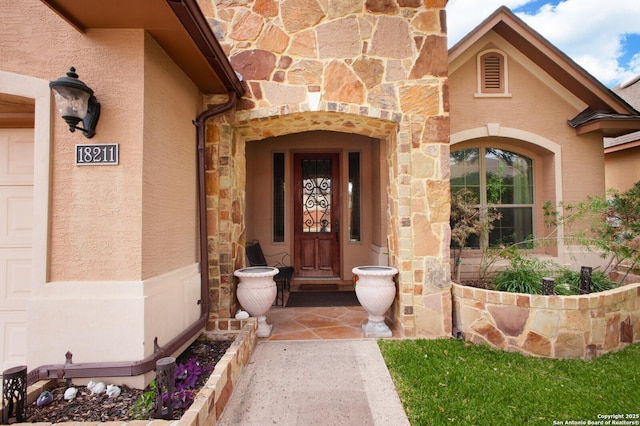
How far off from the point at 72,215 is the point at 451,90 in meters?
5.06

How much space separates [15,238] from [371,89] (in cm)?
361

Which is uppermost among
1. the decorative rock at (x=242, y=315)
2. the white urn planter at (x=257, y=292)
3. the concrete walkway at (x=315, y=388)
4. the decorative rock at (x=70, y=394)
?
the white urn planter at (x=257, y=292)

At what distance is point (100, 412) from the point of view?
6.36ft

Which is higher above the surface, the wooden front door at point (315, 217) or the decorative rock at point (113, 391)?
the wooden front door at point (315, 217)

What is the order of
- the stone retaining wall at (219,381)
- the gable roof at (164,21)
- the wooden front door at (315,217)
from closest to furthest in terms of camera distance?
the stone retaining wall at (219,381) → the gable roof at (164,21) → the wooden front door at (315,217)

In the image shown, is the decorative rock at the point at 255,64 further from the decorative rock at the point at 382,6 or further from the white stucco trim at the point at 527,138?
the white stucco trim at the point at 527,138

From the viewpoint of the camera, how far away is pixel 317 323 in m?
3.90

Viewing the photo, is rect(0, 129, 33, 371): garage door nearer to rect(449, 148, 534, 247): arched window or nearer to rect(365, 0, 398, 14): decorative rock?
rect(365, 0, 398, 14): decorative rock

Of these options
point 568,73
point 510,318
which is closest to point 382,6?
point 568,73

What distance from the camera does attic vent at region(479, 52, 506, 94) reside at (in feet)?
16.0

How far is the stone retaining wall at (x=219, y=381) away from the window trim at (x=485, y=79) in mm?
4802

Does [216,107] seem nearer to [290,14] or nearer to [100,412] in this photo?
[290,14]

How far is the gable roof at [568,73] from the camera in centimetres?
446

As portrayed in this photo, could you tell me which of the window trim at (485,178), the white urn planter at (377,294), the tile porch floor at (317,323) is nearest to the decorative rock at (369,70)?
the white urn planter at (377,294)
